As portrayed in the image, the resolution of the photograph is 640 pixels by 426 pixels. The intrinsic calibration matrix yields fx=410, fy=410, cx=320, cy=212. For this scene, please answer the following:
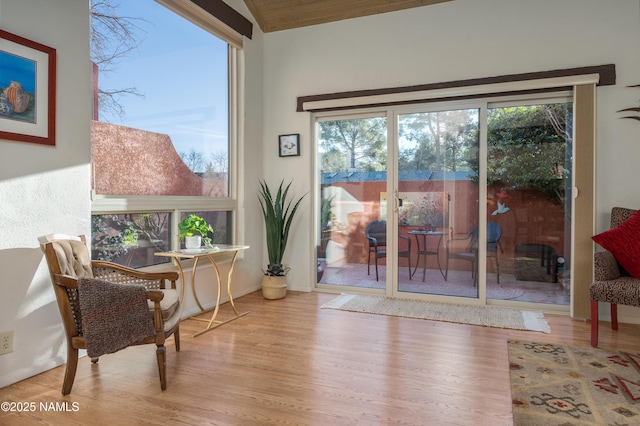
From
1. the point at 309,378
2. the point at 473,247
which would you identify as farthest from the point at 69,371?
the point at 473,247

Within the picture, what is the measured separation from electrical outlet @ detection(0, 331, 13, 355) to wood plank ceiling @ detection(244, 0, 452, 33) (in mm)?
3816

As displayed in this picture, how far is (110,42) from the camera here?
304 cm

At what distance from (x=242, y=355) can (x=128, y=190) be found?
1.56 metres

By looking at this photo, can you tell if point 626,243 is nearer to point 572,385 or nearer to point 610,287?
point 610,287

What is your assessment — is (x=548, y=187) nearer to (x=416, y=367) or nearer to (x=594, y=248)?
(x=594, y=248)

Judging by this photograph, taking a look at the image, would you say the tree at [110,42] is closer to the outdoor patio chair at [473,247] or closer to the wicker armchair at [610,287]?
the outdoor patio chair at [473,247]

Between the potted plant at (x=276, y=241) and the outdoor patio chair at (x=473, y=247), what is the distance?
1687mm

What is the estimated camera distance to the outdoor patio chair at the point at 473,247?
3980 mm

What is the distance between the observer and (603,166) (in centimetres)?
354

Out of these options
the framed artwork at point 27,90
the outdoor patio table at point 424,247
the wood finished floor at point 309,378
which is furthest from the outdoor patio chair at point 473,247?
the framed artwork at point 27,90

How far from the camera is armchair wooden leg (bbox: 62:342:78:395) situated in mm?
2170

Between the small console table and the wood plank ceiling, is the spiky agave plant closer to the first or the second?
the small console table

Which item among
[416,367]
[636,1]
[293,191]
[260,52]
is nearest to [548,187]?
[636,1]

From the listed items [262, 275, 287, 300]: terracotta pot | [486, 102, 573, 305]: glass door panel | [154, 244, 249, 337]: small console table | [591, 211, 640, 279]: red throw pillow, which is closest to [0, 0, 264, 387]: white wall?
[154, 244, 249, 337]: small console table
